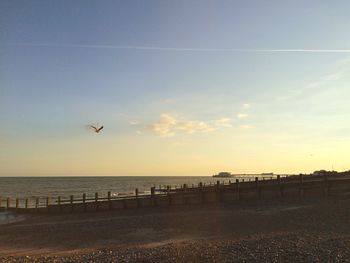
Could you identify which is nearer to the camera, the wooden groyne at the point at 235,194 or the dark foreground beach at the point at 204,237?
the dark foreground beach at the point at 204,237

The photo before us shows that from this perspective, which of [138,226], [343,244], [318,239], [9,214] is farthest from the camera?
[9,214]

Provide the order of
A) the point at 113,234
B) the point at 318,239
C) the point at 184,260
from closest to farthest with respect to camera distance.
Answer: the point at 184,260 < the point at 318,239 < the point at 113,234

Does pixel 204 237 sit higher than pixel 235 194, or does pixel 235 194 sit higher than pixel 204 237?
pixel 235 194

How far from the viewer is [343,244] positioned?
54.1 ft

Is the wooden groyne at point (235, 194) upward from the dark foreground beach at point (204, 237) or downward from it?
upward

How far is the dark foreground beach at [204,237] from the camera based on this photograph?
1596 cm

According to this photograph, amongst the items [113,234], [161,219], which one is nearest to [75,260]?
[113,234]

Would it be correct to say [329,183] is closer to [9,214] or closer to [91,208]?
[91,208]

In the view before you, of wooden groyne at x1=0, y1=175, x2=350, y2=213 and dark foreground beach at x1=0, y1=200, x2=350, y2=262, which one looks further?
wooden groyne at x1=0, y1=175, x2=350, y2=213

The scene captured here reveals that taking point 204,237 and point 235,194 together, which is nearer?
point 204,237

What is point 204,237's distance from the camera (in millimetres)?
21141

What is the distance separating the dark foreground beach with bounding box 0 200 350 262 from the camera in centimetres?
1596

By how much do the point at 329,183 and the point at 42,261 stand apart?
73.9 ft

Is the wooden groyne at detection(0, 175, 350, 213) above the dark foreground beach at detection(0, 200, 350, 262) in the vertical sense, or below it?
above
